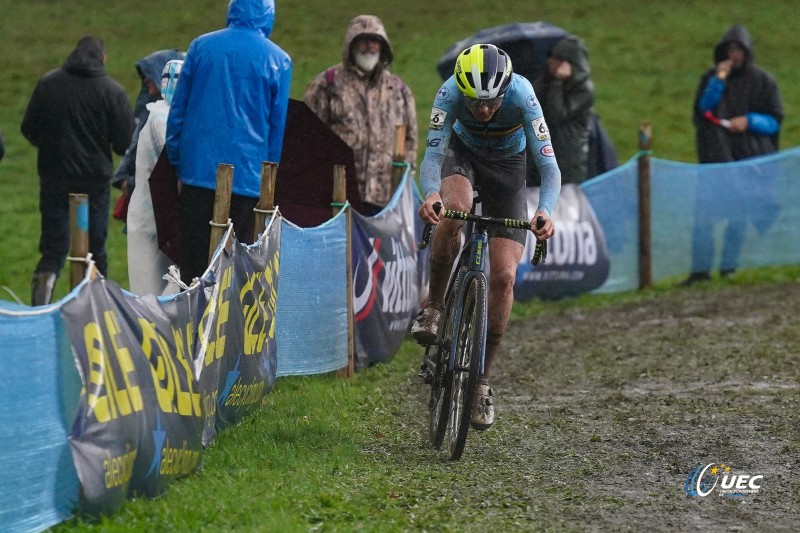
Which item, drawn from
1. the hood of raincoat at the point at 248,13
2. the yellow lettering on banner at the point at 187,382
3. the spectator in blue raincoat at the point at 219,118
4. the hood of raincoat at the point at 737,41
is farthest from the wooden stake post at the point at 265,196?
the hood of raincoat at the point at 737,41

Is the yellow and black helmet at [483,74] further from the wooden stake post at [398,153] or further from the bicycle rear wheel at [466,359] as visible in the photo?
the wooden stake post at [398,153]

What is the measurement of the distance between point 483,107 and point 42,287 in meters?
5.40

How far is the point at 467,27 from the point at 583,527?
30.9 m

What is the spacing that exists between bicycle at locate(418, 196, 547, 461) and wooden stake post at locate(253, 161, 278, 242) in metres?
1.36

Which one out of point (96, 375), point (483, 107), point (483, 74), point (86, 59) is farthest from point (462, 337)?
point (86, 59)

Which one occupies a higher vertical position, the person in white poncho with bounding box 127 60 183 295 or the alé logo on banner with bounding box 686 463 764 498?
the person in white poncho with bounding box 127 60 183 295

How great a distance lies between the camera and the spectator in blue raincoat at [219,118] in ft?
Result: 28.9

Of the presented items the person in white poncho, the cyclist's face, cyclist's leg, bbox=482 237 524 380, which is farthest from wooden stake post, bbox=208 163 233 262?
the person in white poncho

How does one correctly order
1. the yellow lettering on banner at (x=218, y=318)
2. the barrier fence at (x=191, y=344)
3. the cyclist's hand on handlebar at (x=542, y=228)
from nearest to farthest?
the barrier fence at (x=191, y=344) → the yellow lettering on banner at (x=218, y=318) → the cyclist's hand on handlebar at (x=542, y=228)

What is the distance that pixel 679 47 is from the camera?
1389 inches

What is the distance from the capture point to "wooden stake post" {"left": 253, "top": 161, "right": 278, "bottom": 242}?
8.58m

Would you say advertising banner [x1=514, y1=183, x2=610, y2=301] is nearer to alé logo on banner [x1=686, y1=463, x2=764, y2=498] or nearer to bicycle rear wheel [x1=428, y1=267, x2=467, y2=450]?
bicycle rear wheel [x1=428, y1=267, x2=467, y2=450]

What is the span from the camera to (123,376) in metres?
5.80

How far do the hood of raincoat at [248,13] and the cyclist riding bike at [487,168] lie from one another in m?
1.65
